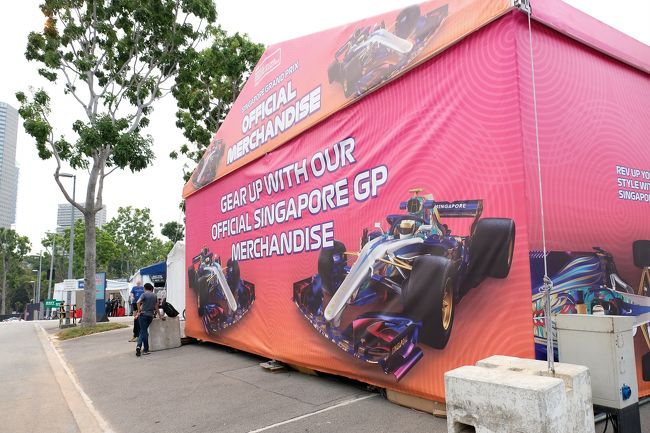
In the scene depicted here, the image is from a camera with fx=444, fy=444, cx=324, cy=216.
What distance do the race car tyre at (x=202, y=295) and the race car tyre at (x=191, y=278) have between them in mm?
434

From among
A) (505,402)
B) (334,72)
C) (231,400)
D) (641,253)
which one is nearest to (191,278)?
(231,400)

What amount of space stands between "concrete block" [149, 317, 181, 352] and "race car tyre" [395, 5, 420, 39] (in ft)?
27.9

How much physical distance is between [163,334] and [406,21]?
879 centimetres

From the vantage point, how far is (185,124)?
19250mm

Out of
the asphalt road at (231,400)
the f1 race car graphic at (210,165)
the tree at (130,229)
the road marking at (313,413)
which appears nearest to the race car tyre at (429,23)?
the asphalt road at (231,400)

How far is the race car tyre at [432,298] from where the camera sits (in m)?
4.34

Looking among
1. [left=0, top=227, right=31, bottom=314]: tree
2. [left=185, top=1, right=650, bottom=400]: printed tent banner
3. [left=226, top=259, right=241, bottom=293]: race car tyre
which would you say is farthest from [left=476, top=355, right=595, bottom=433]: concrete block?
[left=0, top=227, right=31, bottom=314]: tree

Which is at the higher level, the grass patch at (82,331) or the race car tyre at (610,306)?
the race car tyre at (610,306)

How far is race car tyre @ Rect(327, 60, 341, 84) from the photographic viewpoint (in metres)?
6.16

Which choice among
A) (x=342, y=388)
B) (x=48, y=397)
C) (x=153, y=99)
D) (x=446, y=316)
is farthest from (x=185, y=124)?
(x=446, y=316)

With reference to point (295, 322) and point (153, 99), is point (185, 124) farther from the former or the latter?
point (295, 322)

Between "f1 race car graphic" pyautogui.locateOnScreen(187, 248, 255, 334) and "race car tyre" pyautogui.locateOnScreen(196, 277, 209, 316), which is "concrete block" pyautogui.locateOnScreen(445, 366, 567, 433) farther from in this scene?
"race car tyre" pyautogui.locateOnScreen(196, 277, 209, 316)

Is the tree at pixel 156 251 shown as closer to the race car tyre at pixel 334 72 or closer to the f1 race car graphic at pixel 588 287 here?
the race car tyre at pixel 334 72

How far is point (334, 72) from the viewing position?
20.5 ft
